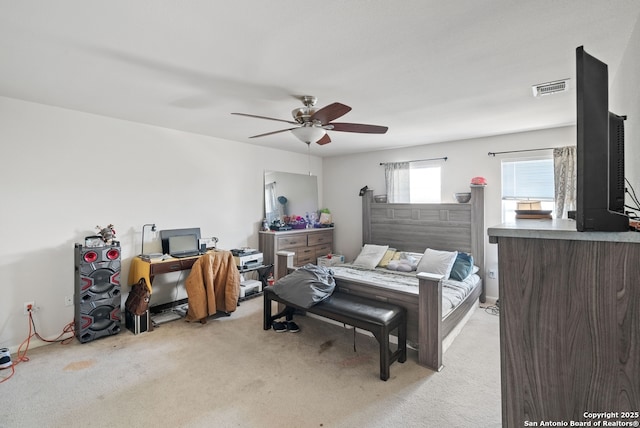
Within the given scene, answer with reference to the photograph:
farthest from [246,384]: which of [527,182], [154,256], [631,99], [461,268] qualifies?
[527,182]

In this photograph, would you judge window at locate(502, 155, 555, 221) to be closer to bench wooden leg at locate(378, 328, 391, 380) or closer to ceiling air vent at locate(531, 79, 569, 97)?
ceiling air vent at locate(531, 79, 569, 97)

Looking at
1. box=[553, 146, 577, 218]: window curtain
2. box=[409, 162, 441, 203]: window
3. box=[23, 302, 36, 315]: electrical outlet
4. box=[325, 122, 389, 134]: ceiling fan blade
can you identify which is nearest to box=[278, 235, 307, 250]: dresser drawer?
box=[409, 162, 441, 203]: window

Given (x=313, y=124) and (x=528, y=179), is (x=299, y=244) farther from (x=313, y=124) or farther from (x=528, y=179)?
(x=528, y=179)

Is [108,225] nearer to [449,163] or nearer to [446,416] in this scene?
[446,416]

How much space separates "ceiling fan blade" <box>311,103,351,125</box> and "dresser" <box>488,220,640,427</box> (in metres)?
1.43

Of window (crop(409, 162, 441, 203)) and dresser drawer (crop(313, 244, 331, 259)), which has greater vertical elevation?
window (crop(409, 162, 441, 203))

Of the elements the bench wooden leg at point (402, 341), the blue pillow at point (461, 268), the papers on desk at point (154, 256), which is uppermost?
the papers on desk at point (154, 256)

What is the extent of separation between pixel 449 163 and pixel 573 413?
4.10m

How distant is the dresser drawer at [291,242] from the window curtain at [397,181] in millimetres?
1733

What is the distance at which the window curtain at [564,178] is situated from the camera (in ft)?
11.9

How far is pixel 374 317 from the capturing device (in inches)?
96.0

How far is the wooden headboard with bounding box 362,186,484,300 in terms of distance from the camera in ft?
14.0

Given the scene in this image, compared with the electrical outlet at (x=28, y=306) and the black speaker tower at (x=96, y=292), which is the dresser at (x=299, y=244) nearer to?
the black speaker tower at (x=96, y=292)

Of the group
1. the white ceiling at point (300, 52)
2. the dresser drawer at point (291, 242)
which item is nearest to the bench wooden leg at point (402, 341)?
the white ceiling at point (300, 52)
